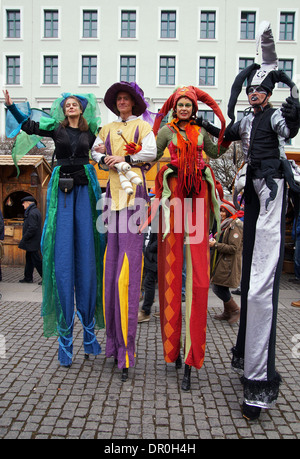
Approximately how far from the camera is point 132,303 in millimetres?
3041

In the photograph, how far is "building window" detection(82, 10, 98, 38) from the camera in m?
26.6

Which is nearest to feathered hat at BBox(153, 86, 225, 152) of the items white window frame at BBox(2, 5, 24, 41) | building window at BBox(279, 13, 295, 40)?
building window at BBox(279, 13, 295, 40)

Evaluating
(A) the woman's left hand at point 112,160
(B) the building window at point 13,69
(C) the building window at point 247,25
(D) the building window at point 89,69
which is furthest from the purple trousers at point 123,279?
(B) the building window at point 13,69

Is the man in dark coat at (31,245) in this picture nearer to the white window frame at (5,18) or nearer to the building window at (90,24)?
the building window at (90,24)

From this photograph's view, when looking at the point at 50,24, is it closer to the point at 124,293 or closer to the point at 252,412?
the point at 124,293

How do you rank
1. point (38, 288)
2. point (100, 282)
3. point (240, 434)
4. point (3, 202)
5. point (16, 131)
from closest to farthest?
point (240, 434), point (16, 131), point (100, 282), point (38, 288), point (3, 202)

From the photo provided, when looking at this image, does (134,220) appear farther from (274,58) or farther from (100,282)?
(274,58)

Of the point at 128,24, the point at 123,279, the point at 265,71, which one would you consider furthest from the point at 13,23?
the point at 123,279

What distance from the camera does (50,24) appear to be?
2680cm

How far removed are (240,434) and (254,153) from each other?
184 centimetres

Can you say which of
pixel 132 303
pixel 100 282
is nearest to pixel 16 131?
pixel 100 282

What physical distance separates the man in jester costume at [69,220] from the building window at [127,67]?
1002 inches

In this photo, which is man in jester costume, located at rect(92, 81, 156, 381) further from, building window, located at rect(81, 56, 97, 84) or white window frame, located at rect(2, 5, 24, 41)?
white window frame, located at rect(2, 5, 24, 41)

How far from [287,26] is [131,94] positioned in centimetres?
2852
